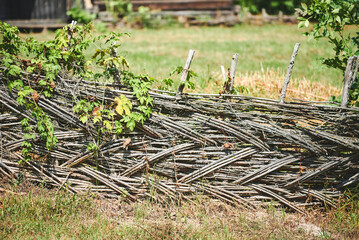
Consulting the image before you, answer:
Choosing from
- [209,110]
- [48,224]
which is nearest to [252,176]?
[209,110]

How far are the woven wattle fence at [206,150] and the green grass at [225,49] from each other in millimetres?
2261

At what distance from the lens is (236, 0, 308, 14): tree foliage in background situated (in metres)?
17.8

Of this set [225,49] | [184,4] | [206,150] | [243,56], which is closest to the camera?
[206,150]

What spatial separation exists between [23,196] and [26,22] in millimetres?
10880

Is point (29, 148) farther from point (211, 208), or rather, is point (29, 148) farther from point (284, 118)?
point (284, 118)

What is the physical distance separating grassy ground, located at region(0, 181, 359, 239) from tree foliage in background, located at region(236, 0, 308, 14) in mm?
16421

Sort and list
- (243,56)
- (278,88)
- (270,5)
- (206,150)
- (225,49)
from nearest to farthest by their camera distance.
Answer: (206,150)
(278,88)
(243,56)
(225,49)
(270,5)

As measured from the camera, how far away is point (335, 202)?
3.41 meters

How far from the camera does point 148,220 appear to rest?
320 centimetres

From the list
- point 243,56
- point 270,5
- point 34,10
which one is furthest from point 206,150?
point 270,5

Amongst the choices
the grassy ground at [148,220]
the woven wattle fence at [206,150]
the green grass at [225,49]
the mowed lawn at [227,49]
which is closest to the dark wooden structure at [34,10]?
the green grass at [225,49]

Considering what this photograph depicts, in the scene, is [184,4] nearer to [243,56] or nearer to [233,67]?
[243,56]

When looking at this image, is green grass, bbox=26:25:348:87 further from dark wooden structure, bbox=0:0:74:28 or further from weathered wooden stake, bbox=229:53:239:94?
weathered wooden stake, bbox=229:53:239:94

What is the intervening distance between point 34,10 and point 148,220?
41.2 feet
